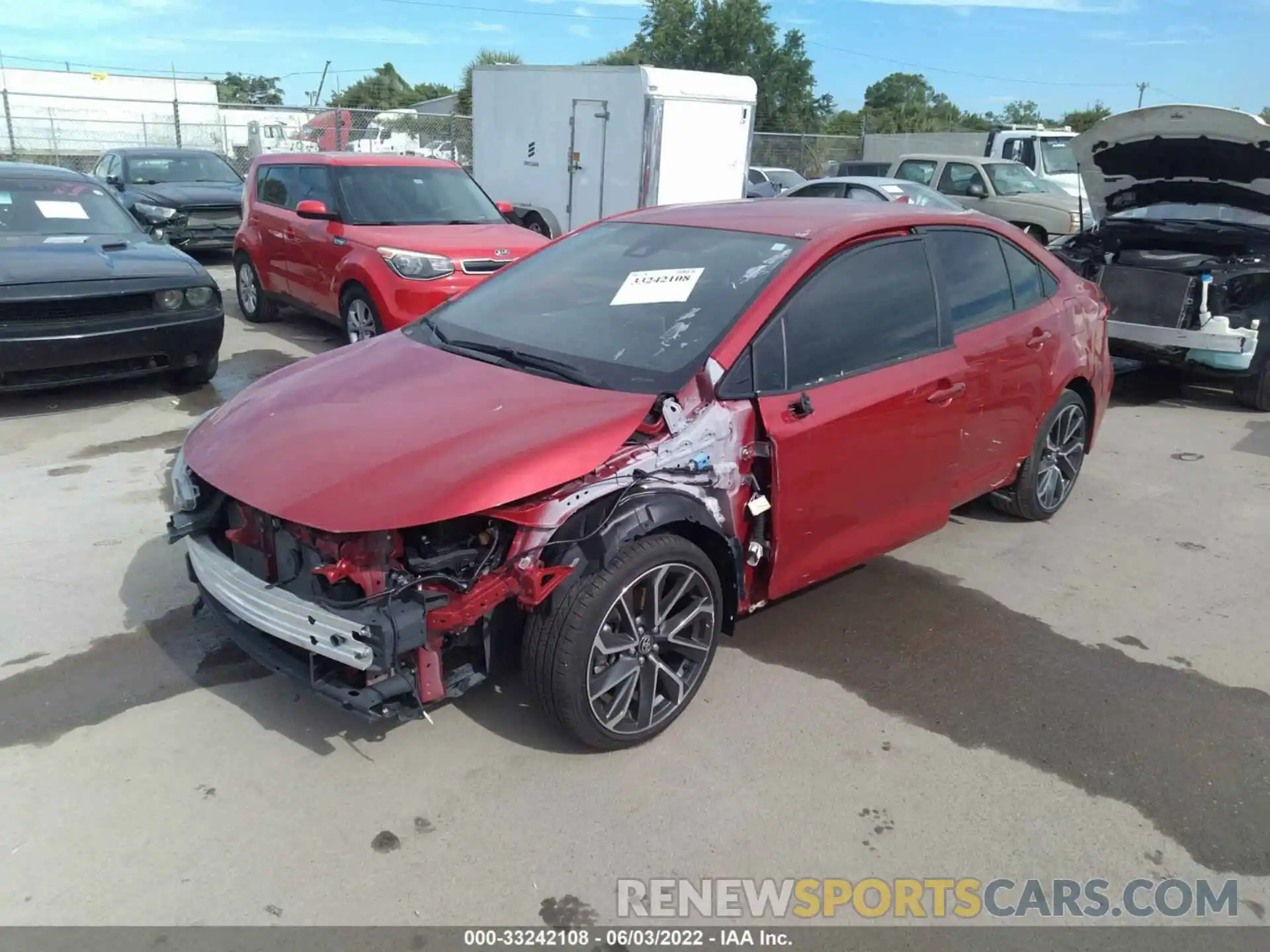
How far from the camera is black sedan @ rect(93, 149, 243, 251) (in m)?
12.4

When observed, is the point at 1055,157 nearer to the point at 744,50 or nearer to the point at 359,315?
the point at 359,315

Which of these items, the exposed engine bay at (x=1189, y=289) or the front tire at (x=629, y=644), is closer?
the front tire at (x=629, y=644)

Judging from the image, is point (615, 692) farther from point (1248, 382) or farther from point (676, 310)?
point (1248, 382)

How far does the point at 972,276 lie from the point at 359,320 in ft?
16.9

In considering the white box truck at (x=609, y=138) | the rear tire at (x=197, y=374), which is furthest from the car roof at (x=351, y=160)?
the white box truck at (x=609, y=138)

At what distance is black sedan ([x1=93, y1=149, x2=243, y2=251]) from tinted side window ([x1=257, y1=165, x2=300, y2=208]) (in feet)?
10.6

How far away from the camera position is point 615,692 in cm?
310

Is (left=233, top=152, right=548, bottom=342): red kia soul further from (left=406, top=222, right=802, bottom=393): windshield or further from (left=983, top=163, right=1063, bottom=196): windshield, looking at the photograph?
(left=983, top=163, right=1063, bottom=196): windshield

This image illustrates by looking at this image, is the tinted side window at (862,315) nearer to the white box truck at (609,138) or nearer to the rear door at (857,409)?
the rear door at (857,409)

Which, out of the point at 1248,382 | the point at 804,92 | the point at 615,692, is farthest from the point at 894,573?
the point at 804,92

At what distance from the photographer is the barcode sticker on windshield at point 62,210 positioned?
279 inches

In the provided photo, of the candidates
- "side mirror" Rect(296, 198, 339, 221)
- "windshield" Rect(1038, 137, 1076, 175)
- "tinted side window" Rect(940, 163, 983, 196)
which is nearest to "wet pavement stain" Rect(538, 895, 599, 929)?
"side mirror" Rect(296, 198, 339, 221)

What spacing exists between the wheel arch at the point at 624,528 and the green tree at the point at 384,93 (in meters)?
54.5

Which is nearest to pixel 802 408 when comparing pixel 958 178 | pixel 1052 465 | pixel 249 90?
pixel 1052 465
